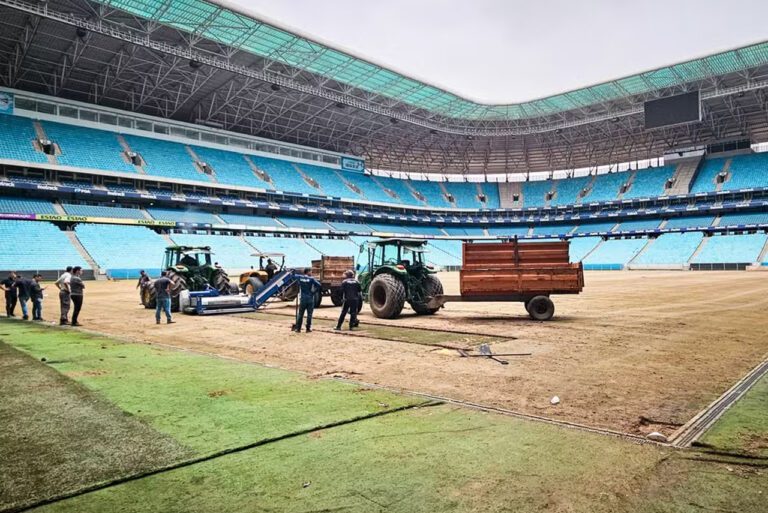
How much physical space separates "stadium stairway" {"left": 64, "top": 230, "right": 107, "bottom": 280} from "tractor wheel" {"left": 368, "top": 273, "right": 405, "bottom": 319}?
33023 mm

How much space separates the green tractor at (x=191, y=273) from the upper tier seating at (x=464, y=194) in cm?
6243

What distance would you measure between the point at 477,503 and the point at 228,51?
41.4 meters

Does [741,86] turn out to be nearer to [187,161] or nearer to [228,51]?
[228,51]

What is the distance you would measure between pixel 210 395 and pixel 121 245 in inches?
1656

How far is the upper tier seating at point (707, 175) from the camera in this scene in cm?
6225

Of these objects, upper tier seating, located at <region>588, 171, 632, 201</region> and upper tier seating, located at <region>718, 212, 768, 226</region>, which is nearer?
upper tier seating, located at <region>718, 212, 768, 226</region>

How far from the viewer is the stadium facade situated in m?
37.7

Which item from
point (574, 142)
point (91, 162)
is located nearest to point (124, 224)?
point (91, 162)

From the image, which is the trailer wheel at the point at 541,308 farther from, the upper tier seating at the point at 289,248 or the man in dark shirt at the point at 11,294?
the upper tier seating at the point at 289,248

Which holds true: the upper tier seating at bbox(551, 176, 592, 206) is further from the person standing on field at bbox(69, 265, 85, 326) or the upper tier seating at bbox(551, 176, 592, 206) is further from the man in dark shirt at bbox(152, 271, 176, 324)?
the person standing on field at bbox(69, 265, 85, 326)

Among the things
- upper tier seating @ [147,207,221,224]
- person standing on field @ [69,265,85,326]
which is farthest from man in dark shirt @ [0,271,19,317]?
upper tier seating @ [147,207,221,224]

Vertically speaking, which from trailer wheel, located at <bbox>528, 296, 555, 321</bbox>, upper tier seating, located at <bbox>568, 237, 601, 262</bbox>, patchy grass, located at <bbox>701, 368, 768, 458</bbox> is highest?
upper tier seating, located at <bbox>568, 237, 601, 262</bbox>

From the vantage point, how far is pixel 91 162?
149ft

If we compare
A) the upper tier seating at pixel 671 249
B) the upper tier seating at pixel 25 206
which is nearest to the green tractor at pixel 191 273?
the upper tier seating at pixel 25 206
